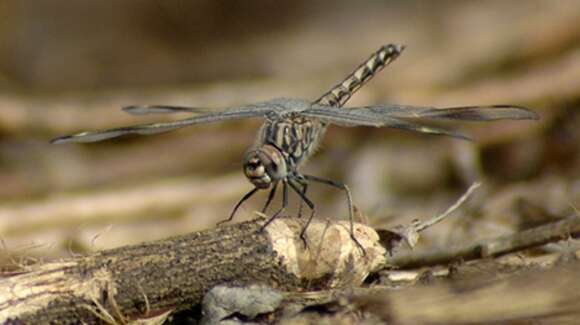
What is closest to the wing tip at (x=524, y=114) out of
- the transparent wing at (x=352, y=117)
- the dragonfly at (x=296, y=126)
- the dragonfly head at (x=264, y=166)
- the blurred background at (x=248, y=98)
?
the dragonfly at (x=296, y=126)

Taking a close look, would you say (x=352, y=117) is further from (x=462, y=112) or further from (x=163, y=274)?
(x=163, y=274)

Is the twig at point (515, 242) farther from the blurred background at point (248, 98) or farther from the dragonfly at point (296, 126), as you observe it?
the blurred background at point (248, 98)

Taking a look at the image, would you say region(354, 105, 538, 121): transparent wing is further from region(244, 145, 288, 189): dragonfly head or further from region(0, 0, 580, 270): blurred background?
region(0, 0, 580, 270): blurred background

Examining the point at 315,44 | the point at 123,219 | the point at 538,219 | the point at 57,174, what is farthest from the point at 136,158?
the point at 538,219

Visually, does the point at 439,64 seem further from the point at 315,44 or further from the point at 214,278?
the point at 214,278

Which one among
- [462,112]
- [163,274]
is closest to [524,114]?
[462,112]

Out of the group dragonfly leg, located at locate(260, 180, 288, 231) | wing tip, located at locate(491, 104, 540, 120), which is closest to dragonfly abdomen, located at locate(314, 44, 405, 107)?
dragonfly leg, located at locate(260, 180, 288, 231)
